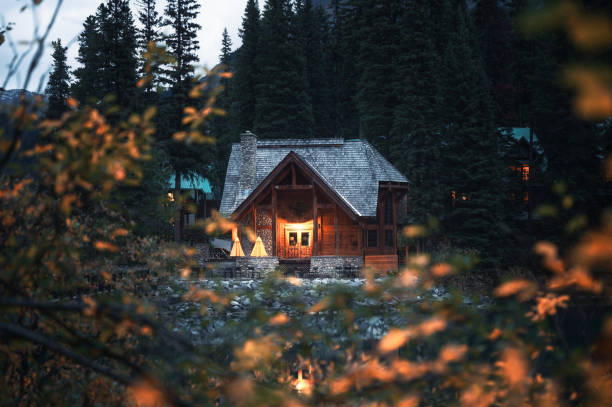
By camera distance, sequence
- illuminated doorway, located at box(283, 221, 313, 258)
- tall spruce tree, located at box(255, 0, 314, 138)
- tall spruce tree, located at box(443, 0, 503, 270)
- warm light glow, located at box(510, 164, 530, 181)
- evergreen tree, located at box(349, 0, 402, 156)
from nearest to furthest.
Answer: tall spruce tree, located at box(443, 0, 503, 270), illuminated doorway, located at box(283, 221, 313, 258), warm light glow, located at box(510, 164, 530, 181), evergreen tree, located at box(349, 0, 402, 156), tall spruce tree, located at box(255, 0, 314, 138)

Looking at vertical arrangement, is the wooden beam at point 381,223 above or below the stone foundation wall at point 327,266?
above

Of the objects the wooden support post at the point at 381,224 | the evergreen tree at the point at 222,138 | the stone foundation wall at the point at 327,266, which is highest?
the evergreen tree at the point at 222,138

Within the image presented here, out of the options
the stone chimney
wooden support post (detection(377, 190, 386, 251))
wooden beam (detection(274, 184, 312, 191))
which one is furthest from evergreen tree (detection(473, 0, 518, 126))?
wooden beam (detection(274, 184, 312, 191))

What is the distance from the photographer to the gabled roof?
26.3 meters

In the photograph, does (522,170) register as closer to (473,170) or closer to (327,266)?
(473,170)

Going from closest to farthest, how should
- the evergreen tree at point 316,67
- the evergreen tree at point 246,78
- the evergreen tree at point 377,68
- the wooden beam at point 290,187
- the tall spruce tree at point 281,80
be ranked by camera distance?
the wooden beam at point 290,187
the evergreen tree at point 377,68
the tall spruce tree at point 281,80
the evergreen tree at point 246,78
the evergreen tree at point 316,67

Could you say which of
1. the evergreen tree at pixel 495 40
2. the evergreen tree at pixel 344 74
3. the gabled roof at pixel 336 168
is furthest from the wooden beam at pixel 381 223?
the evergreen tree at pixel 495 40

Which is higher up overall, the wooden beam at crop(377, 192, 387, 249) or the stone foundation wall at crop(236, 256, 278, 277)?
the wooden beam at crop(377, 192, 387, 249)

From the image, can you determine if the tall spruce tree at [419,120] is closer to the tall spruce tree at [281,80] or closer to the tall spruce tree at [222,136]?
the tall spruce tree at [281,80]

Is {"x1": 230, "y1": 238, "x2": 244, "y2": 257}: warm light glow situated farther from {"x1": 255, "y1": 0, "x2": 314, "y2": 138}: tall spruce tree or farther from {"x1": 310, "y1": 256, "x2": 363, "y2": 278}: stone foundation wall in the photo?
{"x1": 255, "y1": 0, "x2": 314, "y2": 138}: tall spruce tree

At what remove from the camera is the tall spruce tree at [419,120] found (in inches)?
1136

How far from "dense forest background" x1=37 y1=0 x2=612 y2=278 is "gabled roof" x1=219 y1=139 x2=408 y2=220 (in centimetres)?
299

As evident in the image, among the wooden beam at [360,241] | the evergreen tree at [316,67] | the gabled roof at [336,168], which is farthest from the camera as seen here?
the evergreen tree at [316,67]

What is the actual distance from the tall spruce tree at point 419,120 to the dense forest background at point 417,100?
0.10 meters
